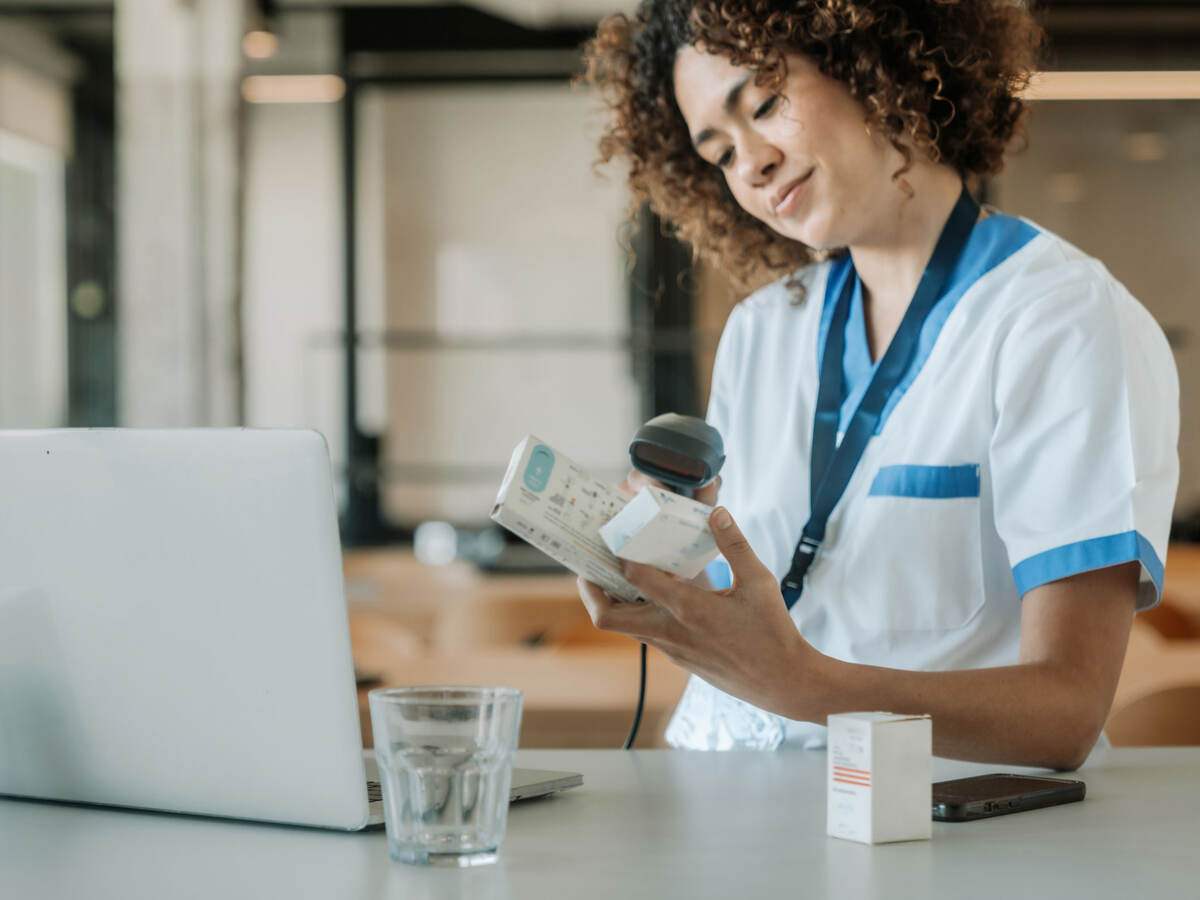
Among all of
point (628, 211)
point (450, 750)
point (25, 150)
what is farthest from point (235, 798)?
point (25, 150)

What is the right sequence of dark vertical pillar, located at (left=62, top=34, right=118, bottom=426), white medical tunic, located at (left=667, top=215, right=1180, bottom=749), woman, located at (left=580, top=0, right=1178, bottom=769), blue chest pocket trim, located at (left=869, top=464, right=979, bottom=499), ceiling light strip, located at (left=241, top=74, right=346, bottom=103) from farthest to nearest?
ceiling light strip, located at (left=241, top=74, right=346, bottom=103) < dark vertical pillar, located at (left=62, top=34, right=118, bottom=426) < blue chest pocket trim, located at (left=869, top=464, right=979, bottom=499) < white medical tunic, located at (left=667, top=215, right=1180, bottom=749) < woman, located at (left=580, top=0, right=1178, bottom=769)

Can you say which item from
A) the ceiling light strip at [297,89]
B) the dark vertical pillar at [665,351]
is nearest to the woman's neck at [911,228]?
the dark vertical pillar at [665,351]

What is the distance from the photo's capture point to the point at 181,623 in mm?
894

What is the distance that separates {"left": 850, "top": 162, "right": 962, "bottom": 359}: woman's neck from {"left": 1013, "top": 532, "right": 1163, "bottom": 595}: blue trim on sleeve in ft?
1.35

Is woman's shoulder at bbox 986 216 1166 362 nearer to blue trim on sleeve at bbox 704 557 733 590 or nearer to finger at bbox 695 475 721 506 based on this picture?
finger at bbox 695 475 721 506

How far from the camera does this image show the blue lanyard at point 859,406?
1441 mm

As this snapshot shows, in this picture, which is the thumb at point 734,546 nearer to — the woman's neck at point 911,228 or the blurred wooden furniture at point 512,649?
the blurred wooden furniture at point 512,649

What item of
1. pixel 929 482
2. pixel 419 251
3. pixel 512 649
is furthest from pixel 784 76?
pixel 419 251

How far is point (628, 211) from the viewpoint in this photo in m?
1.94

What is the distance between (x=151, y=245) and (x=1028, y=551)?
4.02 metres

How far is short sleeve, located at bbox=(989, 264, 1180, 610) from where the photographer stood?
48.5 inches

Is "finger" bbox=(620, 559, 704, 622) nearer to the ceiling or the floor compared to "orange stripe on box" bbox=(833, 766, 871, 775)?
nearer to the ceiling

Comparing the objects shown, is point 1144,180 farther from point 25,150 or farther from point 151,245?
point 25,150

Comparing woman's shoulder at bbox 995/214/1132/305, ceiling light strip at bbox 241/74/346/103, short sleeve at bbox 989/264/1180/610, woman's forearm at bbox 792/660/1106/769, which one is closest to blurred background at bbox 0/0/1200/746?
ceiling light strip at bbox 241/74/346/103
